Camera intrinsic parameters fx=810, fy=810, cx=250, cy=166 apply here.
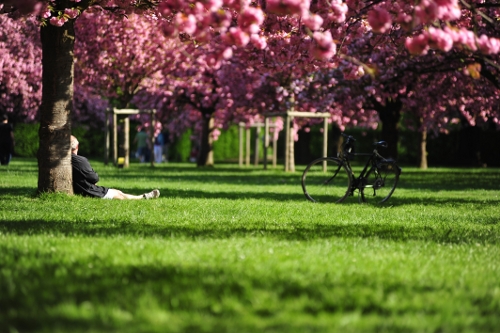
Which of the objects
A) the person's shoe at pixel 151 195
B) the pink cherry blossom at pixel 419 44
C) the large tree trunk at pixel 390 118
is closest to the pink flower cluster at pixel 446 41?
the pink cherry blossom at pixel 419 44

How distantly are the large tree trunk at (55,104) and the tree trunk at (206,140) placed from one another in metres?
23.5

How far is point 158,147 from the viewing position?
44.0 m

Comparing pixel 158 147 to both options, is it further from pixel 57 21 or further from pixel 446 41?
pixel 446 41

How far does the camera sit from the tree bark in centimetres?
3738

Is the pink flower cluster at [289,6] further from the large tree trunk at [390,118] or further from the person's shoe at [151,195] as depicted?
the large tree trunk at [390,118]

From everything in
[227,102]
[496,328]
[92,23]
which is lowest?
[496,328]

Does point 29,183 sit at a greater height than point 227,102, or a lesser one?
lesser

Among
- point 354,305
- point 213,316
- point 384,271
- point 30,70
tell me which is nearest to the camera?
point 213,316

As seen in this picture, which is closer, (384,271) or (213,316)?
(213,316)

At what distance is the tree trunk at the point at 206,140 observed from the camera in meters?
37.4

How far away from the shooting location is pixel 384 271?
658 centimetres

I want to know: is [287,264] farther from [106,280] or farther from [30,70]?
[30,70]

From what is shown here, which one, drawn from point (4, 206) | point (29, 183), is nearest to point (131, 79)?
point (29, 183)

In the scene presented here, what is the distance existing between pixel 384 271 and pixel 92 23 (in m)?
26.3
